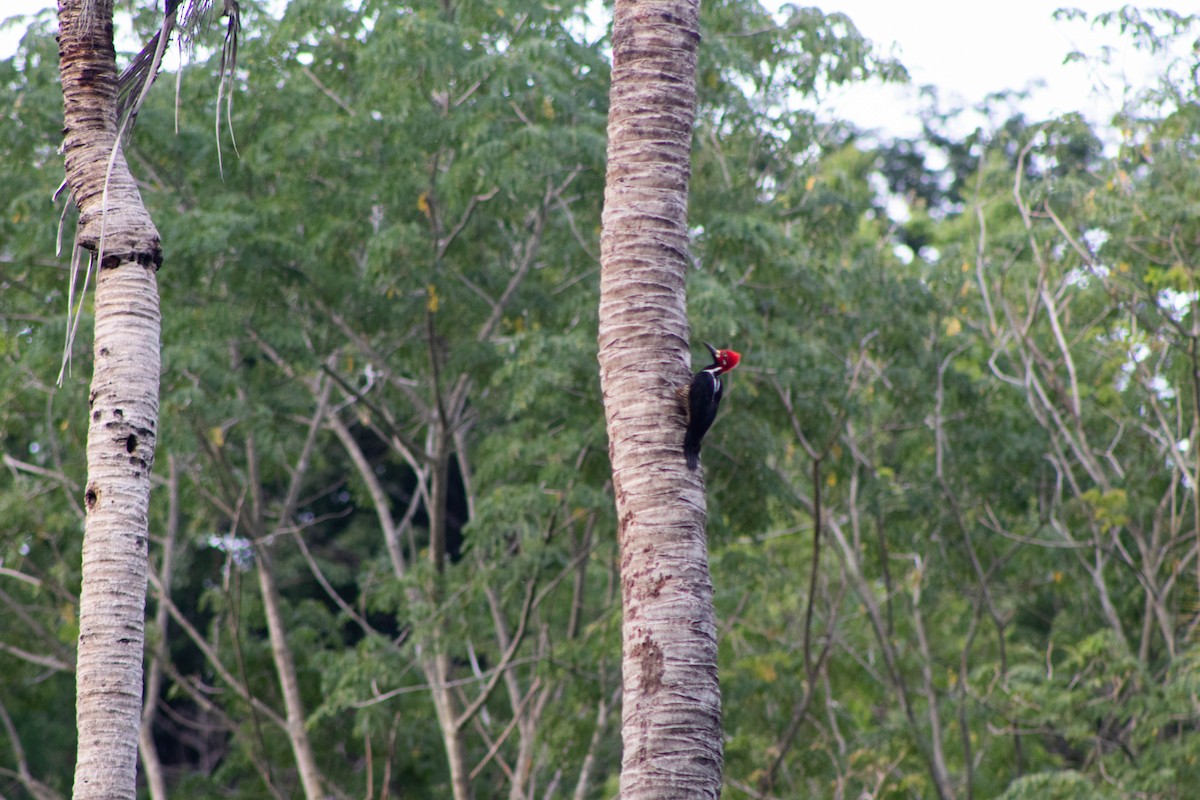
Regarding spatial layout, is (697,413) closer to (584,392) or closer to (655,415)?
(655,415)

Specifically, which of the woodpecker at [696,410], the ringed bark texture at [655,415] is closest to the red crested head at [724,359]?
Result: the ringed bark texture at [655,415]

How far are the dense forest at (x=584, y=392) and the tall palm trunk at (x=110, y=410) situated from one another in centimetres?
391

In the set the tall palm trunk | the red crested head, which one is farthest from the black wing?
the tall palm trunk

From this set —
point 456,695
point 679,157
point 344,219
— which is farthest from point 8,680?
point 679,157

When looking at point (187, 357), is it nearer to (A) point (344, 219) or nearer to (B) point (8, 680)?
(A) point (344, 219)

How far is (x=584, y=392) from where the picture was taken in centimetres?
1094

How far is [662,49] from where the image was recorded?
19.0ft

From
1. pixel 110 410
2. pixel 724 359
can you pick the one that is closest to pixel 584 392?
pixel 724 359

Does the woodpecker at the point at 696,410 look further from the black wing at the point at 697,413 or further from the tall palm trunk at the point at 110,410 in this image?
the tall palm trunk at the point at 110,410

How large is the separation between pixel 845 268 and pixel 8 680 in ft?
34.3

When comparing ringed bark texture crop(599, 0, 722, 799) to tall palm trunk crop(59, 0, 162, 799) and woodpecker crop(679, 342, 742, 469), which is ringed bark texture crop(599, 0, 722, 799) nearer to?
woodpecker crop(679, 342, 742, 469)

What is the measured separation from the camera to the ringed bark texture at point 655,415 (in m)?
4.95

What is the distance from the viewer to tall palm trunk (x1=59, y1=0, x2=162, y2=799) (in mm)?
5449

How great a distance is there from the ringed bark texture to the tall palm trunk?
1.99 metres
